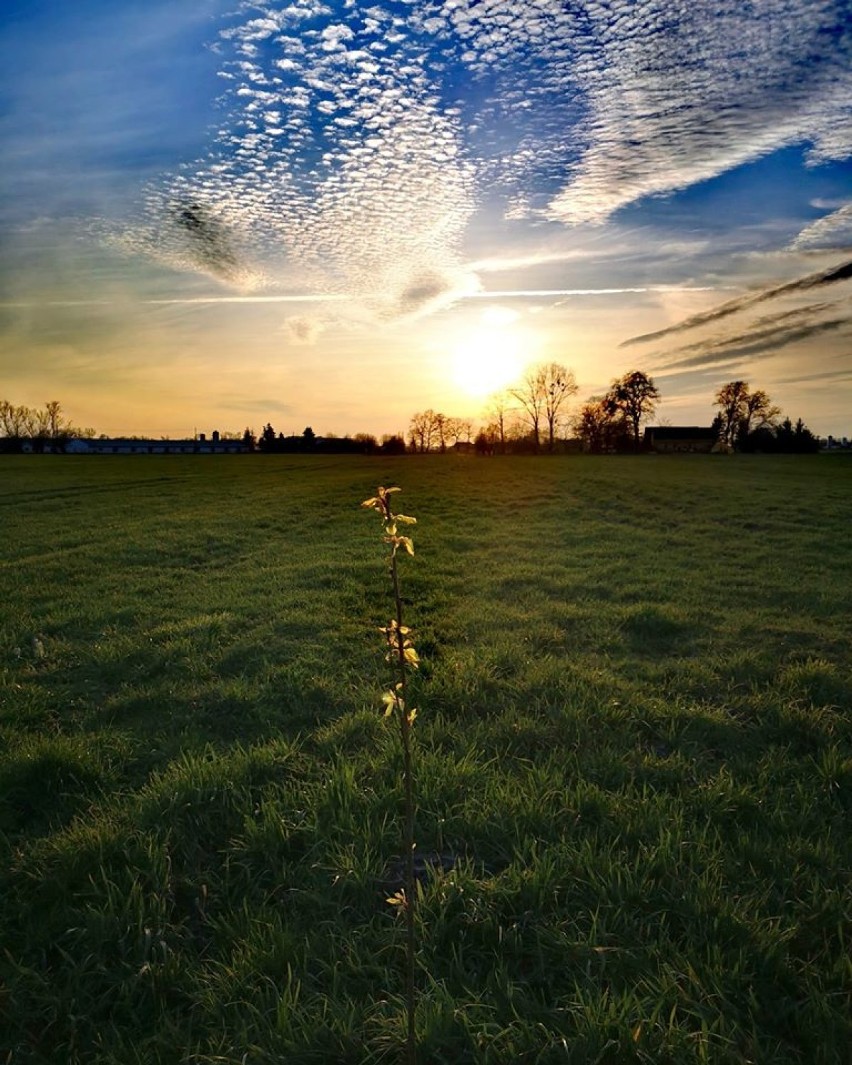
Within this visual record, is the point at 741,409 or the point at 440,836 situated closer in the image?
the point at 440,836

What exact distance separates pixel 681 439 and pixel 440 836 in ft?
357

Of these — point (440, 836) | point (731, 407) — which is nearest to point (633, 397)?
point (731, 407)

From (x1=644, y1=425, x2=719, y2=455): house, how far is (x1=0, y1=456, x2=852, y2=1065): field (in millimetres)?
95062

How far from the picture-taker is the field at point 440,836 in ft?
8.81

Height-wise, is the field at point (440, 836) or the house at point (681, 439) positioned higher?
the house at point (681, 439)

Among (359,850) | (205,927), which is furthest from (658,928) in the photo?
(205,927)

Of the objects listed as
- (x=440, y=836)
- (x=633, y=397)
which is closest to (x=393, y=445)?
(x=633, y=397)

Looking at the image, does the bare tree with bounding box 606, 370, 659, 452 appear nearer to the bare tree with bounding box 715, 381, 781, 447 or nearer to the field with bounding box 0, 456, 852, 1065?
the bare tree with bounding box 715, 381, 781, 447

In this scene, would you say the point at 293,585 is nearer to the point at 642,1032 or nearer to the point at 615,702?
the point at 615,702

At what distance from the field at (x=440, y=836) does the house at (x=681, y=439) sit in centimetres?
9506

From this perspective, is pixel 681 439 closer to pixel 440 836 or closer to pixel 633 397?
pixel 633 397

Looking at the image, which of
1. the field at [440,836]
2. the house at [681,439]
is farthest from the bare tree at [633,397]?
the field at [440,836]

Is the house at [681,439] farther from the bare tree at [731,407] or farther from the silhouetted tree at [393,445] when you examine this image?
the silhouetted tree at [393,445]

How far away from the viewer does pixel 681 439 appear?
102812 mm
